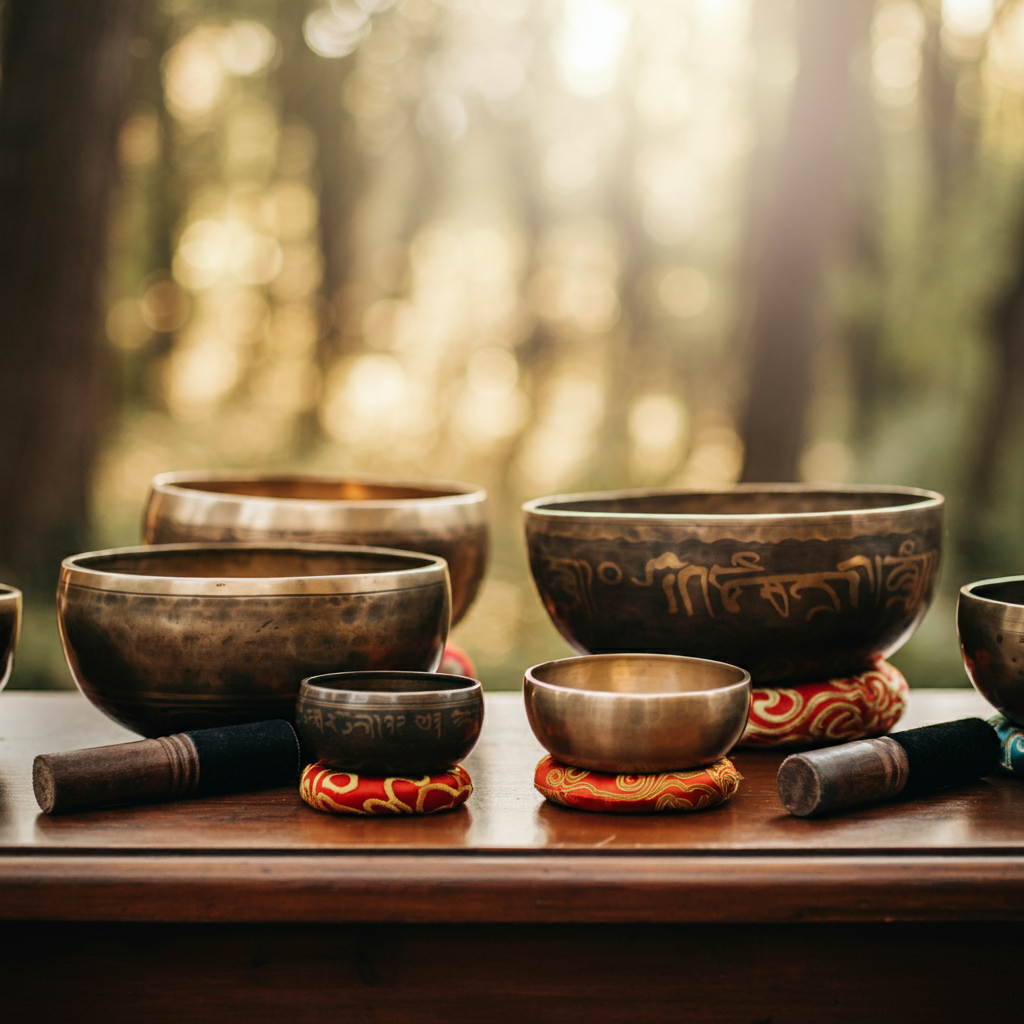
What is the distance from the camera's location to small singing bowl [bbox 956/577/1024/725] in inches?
37.3

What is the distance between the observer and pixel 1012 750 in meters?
0.99

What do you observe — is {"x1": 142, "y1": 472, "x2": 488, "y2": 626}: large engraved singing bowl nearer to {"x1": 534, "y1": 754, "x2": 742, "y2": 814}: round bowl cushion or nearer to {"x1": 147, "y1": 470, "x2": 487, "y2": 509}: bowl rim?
{"x1": 147, "y1": 470, "x2": 487, "y2": 509}: bowl rim

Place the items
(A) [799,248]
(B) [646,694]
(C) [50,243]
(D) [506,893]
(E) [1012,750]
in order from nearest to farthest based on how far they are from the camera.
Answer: (D) [506,893] < (B) [646,694] < (E) [1012,750] < (C) [50,243] < (A) [799,248]

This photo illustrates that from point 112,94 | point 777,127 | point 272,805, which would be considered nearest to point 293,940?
point 272,805

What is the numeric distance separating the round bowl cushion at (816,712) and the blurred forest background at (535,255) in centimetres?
368

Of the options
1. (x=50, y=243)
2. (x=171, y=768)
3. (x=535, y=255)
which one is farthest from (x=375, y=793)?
(x=535, y=255)

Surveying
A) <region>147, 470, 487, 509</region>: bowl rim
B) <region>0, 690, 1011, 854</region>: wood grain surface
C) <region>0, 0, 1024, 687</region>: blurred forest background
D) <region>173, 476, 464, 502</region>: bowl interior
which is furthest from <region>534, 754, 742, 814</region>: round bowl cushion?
<region>0, 0, 1024, 687</region>: blurred forest background

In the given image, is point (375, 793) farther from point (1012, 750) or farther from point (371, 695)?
point (1012, 750)

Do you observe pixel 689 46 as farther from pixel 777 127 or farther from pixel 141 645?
pixel 141 645

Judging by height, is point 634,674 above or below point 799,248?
below

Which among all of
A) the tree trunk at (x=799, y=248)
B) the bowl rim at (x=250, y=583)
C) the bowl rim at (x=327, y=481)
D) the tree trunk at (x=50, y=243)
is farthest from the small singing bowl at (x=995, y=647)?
the tree trunk at (x=799, y=248)

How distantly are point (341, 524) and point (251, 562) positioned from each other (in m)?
0.11

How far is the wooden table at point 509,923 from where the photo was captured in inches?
29.8

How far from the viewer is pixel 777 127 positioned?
5.89 metres
